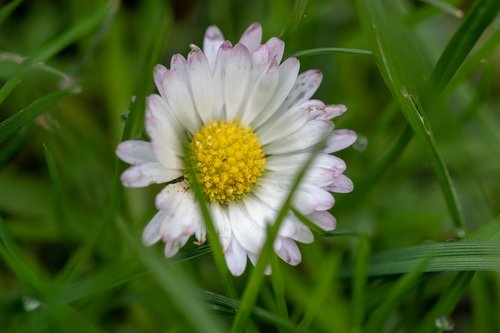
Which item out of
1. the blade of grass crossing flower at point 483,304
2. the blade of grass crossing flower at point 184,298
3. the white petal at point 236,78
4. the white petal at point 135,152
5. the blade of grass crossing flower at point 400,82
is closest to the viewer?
the blade of grass crossing flower at point 184,298

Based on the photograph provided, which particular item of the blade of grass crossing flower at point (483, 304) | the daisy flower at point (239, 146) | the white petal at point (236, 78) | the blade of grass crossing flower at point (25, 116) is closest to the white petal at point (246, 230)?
the daisy flower at point (239, 146)

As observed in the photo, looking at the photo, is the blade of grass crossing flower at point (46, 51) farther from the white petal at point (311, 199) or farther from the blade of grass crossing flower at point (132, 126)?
the white petal at point (311, 199)

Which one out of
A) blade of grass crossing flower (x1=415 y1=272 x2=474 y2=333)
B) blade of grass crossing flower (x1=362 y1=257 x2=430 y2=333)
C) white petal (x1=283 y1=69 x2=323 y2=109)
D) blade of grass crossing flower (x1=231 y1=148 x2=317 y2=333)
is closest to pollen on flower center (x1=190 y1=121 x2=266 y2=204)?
white petal (x1=283 y1=69 x2=323 y2=109)

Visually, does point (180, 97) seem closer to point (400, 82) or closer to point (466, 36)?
point (400, 82)

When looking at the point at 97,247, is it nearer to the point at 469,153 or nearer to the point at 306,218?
the point at 306,218

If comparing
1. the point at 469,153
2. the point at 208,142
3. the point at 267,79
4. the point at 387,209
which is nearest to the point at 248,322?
the point at 208,142
